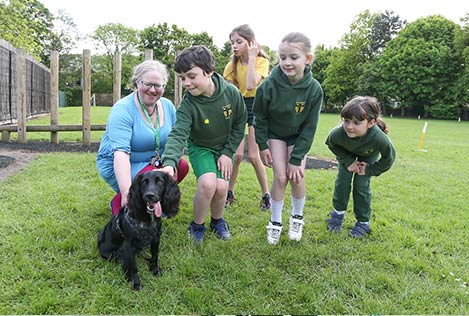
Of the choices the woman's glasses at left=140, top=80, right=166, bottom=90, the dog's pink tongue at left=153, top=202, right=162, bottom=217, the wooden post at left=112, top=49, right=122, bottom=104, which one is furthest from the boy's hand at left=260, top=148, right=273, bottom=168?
the wooden post at left=112, top=49, right=122, bottom=104

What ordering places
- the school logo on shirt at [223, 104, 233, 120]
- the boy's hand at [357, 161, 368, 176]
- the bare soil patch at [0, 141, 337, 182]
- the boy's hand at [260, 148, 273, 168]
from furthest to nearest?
1. the bare soil patch at [0, 141, 337, 182]
2. the boy's hand at [357, 161, 368, 176]
3. the boy's hand at [260, 148, 273, 168]
4. the school logo on shirt at [223, 104, 233, 120]

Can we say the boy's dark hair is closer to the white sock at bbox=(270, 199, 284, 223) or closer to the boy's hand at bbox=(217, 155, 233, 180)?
the boy's hand at bbox=(217, 155, 233, 180)

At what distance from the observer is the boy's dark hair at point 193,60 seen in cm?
303

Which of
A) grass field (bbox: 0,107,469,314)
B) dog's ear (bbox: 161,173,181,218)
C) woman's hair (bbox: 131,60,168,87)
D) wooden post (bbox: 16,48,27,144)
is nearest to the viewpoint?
grass field (bbox: 0,107,469,314)

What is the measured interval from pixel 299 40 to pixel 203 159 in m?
1.33

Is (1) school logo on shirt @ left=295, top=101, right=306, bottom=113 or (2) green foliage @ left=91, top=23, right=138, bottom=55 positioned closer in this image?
(1) school logo on shirt @ left=295, top=101, right=306, bottom=113

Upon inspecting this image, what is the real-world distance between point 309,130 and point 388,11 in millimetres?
56880

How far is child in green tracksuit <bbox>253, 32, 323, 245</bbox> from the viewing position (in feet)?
10.5

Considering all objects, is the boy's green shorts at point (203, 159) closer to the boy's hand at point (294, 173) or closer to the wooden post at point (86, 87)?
the boy's hand at point (294, 173)

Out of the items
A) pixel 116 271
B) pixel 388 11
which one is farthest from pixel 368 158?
pixel 388 11

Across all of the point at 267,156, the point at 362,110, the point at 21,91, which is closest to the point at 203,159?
the point at 267,156

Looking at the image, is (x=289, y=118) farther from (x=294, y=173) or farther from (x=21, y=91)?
(x=21, y=91)

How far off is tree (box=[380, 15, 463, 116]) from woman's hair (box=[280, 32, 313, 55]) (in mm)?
42731

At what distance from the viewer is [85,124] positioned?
8508 mm
